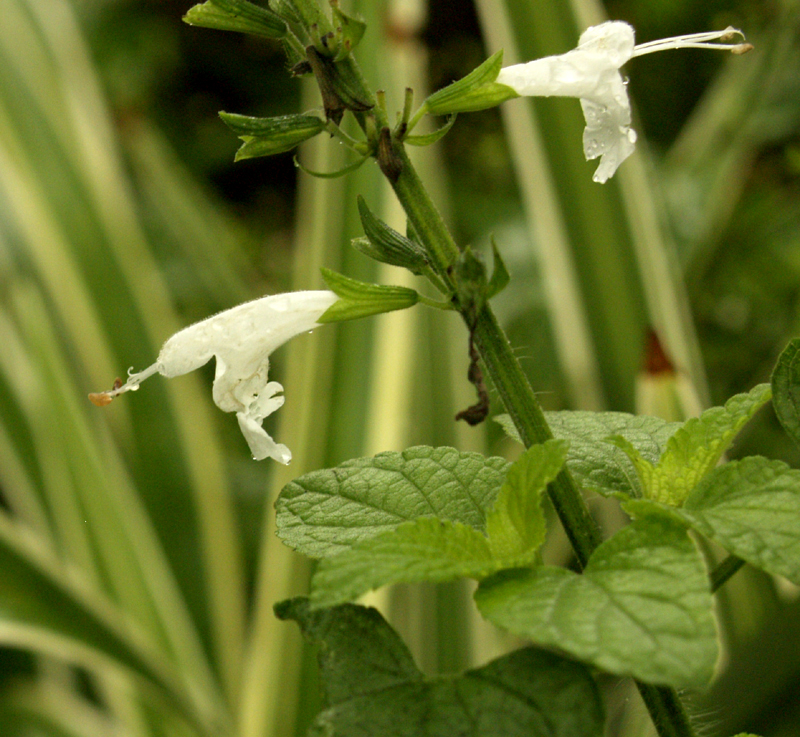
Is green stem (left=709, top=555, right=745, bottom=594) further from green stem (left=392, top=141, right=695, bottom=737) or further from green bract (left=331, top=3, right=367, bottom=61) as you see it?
green bract (left=331, top=3, right=367, bottom=61)

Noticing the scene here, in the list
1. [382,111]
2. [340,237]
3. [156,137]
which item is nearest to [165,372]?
[382,111]

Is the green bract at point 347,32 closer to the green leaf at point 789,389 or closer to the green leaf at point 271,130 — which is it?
the green leaf at point 271,130

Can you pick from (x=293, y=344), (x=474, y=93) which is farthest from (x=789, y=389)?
(x=293, y=344)

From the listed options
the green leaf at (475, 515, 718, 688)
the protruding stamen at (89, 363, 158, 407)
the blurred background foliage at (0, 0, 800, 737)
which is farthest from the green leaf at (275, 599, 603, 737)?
the blurred background foliage at (0, 0, 800, 737)

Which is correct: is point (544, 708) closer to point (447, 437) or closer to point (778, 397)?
point (778, 397)

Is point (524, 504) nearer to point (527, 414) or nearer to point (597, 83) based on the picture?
point (527, 414)

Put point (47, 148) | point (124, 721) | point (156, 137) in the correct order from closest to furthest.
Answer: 1. point (124, 721)
2. point (47, 148)
3. point (156, 137)

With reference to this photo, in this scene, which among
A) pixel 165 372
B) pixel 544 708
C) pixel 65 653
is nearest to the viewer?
pixel 544 708

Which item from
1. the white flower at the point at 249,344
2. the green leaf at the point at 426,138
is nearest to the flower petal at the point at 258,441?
the white flower at the point at 249,344
